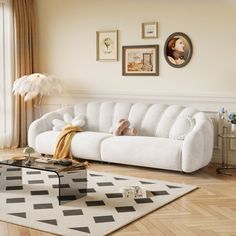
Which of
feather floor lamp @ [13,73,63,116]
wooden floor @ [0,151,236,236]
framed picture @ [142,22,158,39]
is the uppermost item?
framed picture @ [142,22,158,39]

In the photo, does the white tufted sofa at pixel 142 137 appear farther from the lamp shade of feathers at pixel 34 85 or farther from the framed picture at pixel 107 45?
the framed picture at pixel 107 45

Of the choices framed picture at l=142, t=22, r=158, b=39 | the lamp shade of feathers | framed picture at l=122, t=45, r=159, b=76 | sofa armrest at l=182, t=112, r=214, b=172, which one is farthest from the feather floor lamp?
sofa armrest at l=182, t=112, r=214, b=172

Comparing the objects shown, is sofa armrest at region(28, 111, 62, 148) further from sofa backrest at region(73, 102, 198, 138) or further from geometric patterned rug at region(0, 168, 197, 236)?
geometric patterned rug at region(0, 168, 197, 236)

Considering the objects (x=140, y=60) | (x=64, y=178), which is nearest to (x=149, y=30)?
(x=140, y=60)

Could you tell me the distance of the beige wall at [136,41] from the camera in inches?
242

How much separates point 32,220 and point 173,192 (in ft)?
5.12

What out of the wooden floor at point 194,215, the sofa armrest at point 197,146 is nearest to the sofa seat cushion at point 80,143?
the wooden floor at point 194,215

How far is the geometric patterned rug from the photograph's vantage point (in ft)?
12.1

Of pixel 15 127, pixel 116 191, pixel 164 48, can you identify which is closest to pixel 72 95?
pixel 15 127

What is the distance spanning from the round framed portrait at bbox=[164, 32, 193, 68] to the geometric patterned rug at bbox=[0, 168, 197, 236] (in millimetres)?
1997

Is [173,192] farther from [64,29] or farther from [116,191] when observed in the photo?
[64,29]

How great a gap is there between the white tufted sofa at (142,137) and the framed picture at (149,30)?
1003 mm

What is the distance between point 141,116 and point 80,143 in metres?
0.95

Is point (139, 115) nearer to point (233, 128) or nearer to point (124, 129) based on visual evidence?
point (124, 129)
